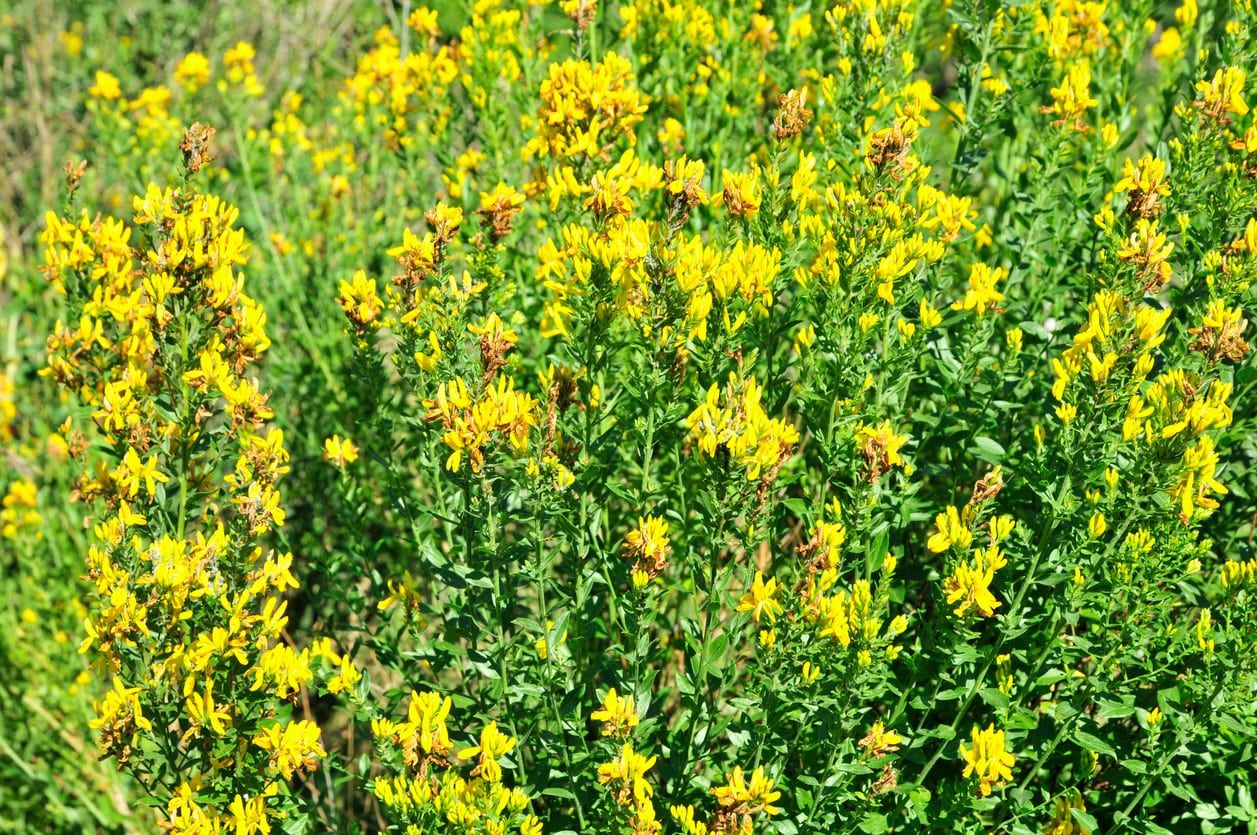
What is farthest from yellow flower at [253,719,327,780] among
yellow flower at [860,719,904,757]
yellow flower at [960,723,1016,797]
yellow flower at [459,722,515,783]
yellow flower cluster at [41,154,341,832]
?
yellow flower at [960,723,1016,797]

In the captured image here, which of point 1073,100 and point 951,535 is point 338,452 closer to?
point 951,535

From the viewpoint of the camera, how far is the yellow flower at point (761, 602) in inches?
89.8

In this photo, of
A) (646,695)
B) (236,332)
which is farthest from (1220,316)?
(236,332)

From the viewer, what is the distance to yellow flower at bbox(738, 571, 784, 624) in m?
2.28

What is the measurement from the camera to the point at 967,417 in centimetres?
291

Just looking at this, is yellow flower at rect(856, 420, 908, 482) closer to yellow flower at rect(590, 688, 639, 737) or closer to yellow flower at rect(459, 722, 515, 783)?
yellow flower at rect(590, 688, 639, 737)

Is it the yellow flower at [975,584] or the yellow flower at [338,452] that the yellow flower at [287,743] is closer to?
the yellow flower at [338,452]

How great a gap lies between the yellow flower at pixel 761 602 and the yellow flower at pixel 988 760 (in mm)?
506

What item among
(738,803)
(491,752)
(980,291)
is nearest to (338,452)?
(491,752)

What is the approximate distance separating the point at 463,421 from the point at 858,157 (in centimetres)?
134

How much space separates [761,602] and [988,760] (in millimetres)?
577

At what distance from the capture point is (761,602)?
90.4 inches

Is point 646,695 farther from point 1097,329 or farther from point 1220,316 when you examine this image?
point 1220,316

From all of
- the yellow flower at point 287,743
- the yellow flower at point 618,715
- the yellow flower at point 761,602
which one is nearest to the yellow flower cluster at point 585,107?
the yellow flower at point 761,602
